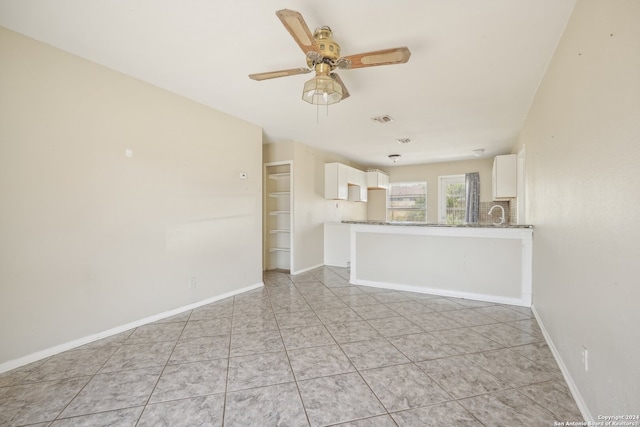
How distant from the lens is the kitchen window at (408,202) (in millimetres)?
7598

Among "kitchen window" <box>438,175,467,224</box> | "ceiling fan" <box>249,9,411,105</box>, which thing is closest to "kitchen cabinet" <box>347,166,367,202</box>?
"kitchen window" <box>438,175,467,224</box>

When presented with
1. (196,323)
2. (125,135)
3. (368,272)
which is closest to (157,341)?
(196,323)

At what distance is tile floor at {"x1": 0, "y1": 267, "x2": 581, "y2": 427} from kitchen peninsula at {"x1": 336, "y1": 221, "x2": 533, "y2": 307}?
19.2 inches

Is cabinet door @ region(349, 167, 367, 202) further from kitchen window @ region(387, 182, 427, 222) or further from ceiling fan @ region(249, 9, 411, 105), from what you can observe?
ceiling fan @ region(249, 9, 411, 105)

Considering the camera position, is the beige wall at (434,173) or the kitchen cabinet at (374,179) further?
the kitchen cabinet at (374,179)

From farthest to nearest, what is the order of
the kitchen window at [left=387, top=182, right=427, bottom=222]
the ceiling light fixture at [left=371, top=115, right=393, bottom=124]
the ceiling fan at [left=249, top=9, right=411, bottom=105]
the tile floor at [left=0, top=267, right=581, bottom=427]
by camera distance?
the kitchen window at [left=387, top=182, right=427, bottom=222]
the ceiling light fixture at [left=371, top=115, right=393, bottom=124]
the ceiling fan at [left=249, top=9, right=411, bottom=105]
the tile floor at [left=0, top=267, right=581, bottom=427]

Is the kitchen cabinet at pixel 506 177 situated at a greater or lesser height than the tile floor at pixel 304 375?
greater

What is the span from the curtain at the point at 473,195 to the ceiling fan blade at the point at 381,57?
5824 mm

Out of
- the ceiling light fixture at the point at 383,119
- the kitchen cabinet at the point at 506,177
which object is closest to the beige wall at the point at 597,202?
the ceiling light fixture at the point at 383,119

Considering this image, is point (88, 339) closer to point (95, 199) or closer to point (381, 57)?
point (95, 199)

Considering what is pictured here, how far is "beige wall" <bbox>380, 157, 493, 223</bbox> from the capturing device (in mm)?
6715

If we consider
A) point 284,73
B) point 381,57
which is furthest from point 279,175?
point 381,57

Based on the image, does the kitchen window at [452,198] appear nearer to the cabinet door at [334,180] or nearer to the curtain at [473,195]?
the curtain at [473,195]

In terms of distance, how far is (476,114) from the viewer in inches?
145
